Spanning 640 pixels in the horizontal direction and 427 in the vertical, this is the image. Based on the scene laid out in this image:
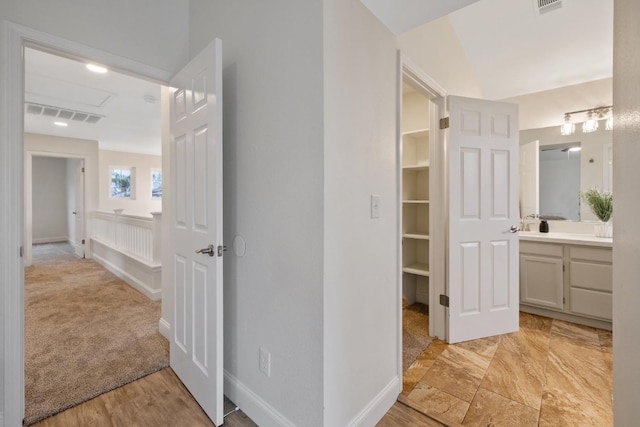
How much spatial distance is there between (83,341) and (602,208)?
194 inches

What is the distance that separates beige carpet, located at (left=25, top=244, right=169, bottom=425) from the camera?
5.75ft

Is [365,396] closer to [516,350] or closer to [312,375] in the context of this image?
[312,375]

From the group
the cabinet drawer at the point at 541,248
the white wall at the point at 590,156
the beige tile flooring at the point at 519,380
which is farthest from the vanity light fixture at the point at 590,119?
the beige tile flooring at the point at 519,380

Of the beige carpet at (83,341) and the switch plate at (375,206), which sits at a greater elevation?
the switch plate at (375,206)

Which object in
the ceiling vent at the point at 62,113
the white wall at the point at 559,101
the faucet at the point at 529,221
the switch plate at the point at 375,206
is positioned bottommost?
the faucet at the point at 529,221

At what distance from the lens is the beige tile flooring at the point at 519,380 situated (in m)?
1.55

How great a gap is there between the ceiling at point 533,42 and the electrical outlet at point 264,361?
9.48 feet

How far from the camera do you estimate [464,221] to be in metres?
→ 2.35

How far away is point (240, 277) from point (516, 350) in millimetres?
2225

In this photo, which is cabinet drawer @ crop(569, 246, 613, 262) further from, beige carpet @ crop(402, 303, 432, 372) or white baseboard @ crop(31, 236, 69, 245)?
white baseboard @ crop(31, 236, 69, 245)

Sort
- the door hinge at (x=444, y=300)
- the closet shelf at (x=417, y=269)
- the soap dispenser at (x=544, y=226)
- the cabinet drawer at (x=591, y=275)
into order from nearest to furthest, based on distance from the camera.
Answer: the door hinge at (x=444, y=300) < the cabinet drawer at (x=591, y=275) < the closet shelf at (x=417, y=269) < the soap dispenser at (x=544, y=226)

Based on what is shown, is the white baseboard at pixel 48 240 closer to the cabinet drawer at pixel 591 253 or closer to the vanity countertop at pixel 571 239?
the vanity countertop at pixel 571 239

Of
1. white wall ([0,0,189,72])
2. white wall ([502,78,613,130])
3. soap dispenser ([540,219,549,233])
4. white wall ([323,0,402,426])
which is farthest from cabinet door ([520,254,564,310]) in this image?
white wall ([0,0,189,72])

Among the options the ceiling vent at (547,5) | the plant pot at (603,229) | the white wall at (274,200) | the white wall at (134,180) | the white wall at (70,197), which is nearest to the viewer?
the white wall at (274,200)
